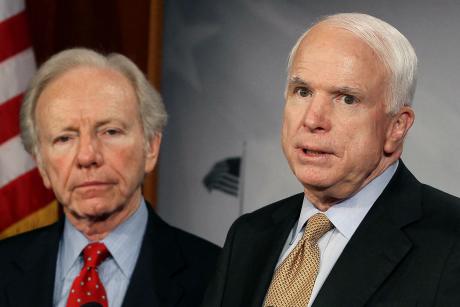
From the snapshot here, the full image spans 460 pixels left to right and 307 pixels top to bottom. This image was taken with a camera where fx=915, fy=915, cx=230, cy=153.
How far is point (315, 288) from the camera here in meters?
2.00

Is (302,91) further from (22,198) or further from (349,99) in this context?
(22,198)

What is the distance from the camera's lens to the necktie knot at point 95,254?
260cm


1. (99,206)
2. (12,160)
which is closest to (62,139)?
(99,206)

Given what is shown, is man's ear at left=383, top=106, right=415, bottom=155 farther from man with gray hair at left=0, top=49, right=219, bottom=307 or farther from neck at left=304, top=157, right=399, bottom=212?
man with gray hair at left=0, top=49, right=219, bottom=307

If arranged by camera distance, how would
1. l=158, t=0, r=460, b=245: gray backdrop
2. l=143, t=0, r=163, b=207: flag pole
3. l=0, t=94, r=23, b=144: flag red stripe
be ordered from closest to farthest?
l=158, t=0, r=460, b=245: gray backdrop → l=0, t=94, r=23, b=144: flag red stripe → l=143, t=0, r=163, b=207: flag pole

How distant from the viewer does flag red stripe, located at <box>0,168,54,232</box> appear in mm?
3375

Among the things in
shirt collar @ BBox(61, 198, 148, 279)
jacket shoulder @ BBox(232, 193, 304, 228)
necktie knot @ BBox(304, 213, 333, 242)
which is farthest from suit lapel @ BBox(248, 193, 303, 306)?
shirt collar @ BBox(61, 198, 148, 279)

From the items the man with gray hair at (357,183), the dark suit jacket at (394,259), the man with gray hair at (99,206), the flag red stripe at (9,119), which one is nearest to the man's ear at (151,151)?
the man with gray hair at (99,206)

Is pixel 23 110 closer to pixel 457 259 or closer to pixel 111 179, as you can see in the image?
pixel 111 179

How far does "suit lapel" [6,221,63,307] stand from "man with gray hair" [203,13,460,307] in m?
0.78

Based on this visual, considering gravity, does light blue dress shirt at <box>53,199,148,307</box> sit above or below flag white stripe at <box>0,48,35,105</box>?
below

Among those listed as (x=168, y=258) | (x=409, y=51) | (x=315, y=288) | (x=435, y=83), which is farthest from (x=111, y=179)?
(x=435, y=83)

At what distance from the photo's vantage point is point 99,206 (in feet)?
8.47

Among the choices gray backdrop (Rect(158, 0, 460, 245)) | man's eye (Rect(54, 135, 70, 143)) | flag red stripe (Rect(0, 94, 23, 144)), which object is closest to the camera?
man's eye (Rect(54, 135, 70, 143))
